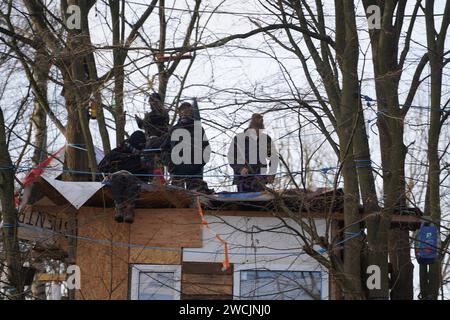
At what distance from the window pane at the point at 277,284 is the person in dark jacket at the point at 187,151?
1.48 m

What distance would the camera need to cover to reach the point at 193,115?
1313 cm

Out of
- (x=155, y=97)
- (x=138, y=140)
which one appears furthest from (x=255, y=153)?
(x=138, y=140)

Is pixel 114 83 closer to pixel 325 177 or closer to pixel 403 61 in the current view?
pixel 325 177

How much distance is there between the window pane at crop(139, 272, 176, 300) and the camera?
46.8 ft

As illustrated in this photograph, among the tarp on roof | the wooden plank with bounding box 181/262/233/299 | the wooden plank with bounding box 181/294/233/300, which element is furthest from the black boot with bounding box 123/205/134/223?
the wooden plank with bounding box 181/294/233/300

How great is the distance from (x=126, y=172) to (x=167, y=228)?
1234 millimetres

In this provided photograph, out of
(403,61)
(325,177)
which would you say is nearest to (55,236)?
(325,177)

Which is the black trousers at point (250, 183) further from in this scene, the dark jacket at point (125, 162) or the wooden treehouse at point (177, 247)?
the dark jacket at point (125, 162)

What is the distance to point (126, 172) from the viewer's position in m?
13.6

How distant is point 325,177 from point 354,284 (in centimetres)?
158

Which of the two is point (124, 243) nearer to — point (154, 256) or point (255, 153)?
point (154, 256)

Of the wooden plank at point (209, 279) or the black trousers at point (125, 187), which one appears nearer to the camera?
the black trousers at point (125, 187)

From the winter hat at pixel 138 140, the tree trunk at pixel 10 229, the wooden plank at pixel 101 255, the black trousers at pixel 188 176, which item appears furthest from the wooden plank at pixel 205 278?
the tree trunk at pixel 10 229

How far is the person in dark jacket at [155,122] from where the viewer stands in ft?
43.6
